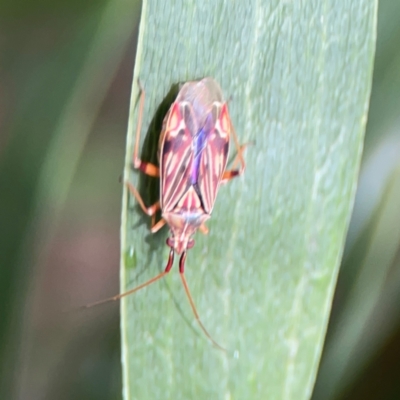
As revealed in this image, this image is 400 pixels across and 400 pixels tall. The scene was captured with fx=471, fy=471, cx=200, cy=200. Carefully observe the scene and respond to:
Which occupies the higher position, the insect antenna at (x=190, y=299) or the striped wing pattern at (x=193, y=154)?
the striped wing pattern at (x=193, y=154)

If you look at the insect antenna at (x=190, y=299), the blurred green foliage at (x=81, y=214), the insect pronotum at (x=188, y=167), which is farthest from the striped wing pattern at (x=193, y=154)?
the blurred green foliage at (x=81, y=214)

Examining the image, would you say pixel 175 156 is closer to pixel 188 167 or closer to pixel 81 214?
pixel 188 167

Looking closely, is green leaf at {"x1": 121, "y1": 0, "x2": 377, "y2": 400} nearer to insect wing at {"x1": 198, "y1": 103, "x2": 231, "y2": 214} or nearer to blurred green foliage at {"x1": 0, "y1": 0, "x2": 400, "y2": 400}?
insect wing at {"x1": 198, "y1": 103, "x2": 231, "y2": 214}

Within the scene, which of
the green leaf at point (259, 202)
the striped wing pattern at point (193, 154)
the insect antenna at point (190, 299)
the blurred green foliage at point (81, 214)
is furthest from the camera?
the blurred green foliage at point (81, 214)

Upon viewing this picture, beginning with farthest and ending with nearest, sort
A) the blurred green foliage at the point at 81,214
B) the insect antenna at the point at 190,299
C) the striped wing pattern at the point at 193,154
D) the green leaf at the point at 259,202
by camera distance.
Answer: the blurred green foliage at the point at 81,214, the striped wing pattern at the point at 193,154, the insect antenna at the point at 190,299, the green leaf at the point at 259,202

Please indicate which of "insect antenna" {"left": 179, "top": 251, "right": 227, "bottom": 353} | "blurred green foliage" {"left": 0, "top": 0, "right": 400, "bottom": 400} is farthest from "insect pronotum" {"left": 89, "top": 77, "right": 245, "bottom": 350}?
"blurred green foliage" {"left": 0, "top": 0, "right": 400, "bottom": 400}

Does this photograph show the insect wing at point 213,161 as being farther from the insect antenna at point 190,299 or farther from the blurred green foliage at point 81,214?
the blurred green foliage at point 81,214

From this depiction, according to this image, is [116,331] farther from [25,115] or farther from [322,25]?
[322,25]

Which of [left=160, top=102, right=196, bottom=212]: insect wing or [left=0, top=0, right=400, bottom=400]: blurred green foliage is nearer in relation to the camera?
[left=160, top=102, right=196, bottom=212]: insect wing
